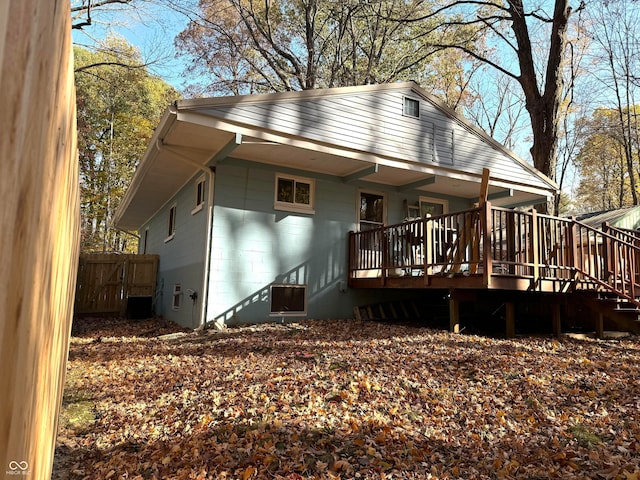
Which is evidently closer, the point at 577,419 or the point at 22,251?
the point at 22,251

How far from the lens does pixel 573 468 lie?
117 inches

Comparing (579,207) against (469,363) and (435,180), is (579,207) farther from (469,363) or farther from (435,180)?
(469,363)

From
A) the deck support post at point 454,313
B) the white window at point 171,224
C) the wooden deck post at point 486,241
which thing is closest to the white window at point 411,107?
the wooden deck post at point 486,241

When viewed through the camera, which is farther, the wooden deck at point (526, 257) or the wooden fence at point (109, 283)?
the wooden fence at point (109, 283)

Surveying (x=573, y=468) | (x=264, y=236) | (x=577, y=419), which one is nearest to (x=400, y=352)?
(x=577, y=419)

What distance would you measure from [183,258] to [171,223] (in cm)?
270

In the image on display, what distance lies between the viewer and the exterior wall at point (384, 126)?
8.29 metres

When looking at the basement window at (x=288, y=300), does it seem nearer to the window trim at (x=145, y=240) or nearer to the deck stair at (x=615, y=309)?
the deck stair at (x=615, y=309)

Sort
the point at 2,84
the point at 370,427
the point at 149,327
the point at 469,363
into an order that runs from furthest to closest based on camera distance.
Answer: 1. the point at 149,327
2. the point at 469,363
3. the point at 370,427
4. the point at 2,84

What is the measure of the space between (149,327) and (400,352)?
6.69m

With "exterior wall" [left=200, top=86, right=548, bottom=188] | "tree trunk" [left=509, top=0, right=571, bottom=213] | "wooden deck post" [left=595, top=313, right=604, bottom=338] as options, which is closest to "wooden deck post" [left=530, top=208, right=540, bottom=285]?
"wooden deck post" [left=595, top=313, right=604, bottom=338]

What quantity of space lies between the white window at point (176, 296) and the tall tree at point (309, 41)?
11680 mm

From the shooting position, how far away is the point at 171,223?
42.2 feet

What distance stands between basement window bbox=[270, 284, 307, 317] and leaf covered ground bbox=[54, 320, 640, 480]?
2.70 metres
